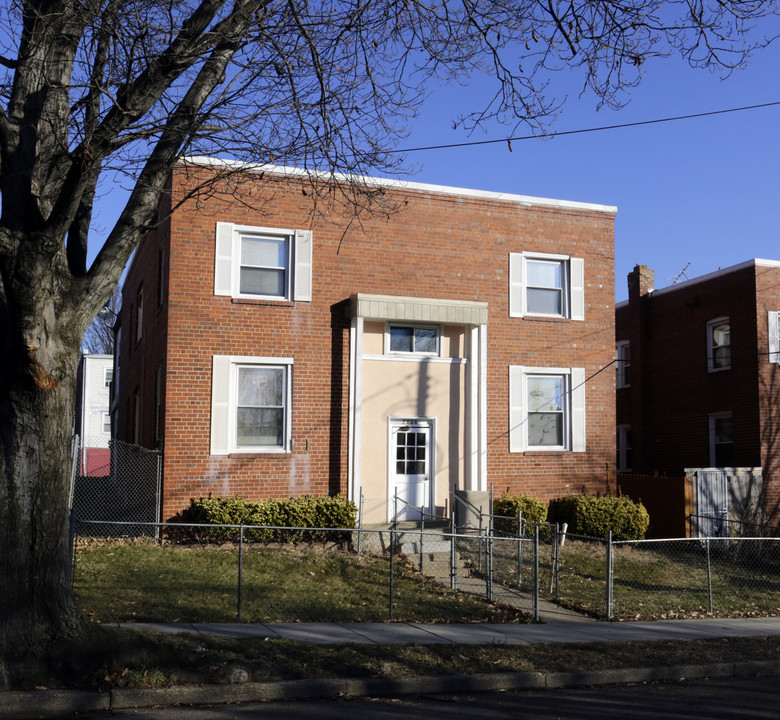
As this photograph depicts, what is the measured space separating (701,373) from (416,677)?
61.9ft

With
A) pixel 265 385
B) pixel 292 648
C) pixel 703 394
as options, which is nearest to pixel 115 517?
pixel 265 385

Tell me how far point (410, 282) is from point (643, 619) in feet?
28.9

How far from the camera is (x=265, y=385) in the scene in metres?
18.3

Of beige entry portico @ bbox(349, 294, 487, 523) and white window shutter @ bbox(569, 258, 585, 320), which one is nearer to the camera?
beige entry portico @ bbox(349, 294, 487, 523)

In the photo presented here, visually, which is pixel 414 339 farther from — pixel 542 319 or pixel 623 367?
pixel 623 367

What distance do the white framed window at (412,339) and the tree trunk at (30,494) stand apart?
450 inches

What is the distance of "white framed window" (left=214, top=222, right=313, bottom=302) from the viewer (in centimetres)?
1816

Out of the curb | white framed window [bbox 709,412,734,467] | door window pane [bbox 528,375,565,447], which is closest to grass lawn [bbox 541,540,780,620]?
door window pane [bbox 528,375,565,447]

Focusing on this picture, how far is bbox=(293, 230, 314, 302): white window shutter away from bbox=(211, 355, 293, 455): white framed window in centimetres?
142

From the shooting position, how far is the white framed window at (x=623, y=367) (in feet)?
93.6

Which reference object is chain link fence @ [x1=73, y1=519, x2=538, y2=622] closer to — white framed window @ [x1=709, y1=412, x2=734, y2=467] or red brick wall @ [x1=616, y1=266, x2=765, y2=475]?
white framed window @ [x1=709, y1=412, x2=734, y2=467]

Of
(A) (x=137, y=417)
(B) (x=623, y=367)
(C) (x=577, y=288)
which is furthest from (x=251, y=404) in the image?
(B) (x=623, y=367)

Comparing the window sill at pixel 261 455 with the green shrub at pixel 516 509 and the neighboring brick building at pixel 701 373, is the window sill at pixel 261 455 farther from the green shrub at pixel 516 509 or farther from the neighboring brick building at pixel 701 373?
the neighboring brick building at pixel 701 373

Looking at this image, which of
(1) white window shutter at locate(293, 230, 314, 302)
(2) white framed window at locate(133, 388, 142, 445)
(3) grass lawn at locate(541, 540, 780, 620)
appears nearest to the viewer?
(3) grass lawn at locate(541, 540, 780, 620)
